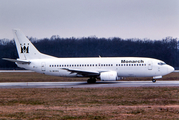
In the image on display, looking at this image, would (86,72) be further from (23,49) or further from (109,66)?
(23,49)

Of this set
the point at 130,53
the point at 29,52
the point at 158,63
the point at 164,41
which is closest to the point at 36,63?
the point at 29,52

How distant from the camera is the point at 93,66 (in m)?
32.7

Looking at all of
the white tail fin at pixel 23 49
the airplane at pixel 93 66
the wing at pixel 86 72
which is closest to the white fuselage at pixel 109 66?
the airplane at pixel 93 66

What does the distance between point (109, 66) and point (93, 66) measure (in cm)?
207

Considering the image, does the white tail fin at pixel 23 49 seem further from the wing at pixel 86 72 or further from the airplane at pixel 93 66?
the wing at pixel 86 72

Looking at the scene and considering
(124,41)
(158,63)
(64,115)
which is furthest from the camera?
(124,41)

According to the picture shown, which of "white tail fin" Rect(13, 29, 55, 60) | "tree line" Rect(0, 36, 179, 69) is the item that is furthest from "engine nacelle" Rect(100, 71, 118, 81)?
"tree line" Rect(0, 36, 179, 69)

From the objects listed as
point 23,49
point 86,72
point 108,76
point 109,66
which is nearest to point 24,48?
point 23,49

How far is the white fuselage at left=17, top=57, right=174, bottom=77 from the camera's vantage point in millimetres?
31906

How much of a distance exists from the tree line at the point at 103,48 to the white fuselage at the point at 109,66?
37.5m

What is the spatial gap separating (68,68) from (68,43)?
45105mm

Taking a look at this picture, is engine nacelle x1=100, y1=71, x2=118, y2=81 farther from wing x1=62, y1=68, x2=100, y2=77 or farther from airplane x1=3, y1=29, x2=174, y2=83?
wing x1=62, y1=68, x2=100, y2=77

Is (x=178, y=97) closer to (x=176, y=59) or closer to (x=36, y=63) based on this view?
(x=36, y=63)

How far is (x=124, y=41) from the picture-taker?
7544cm
